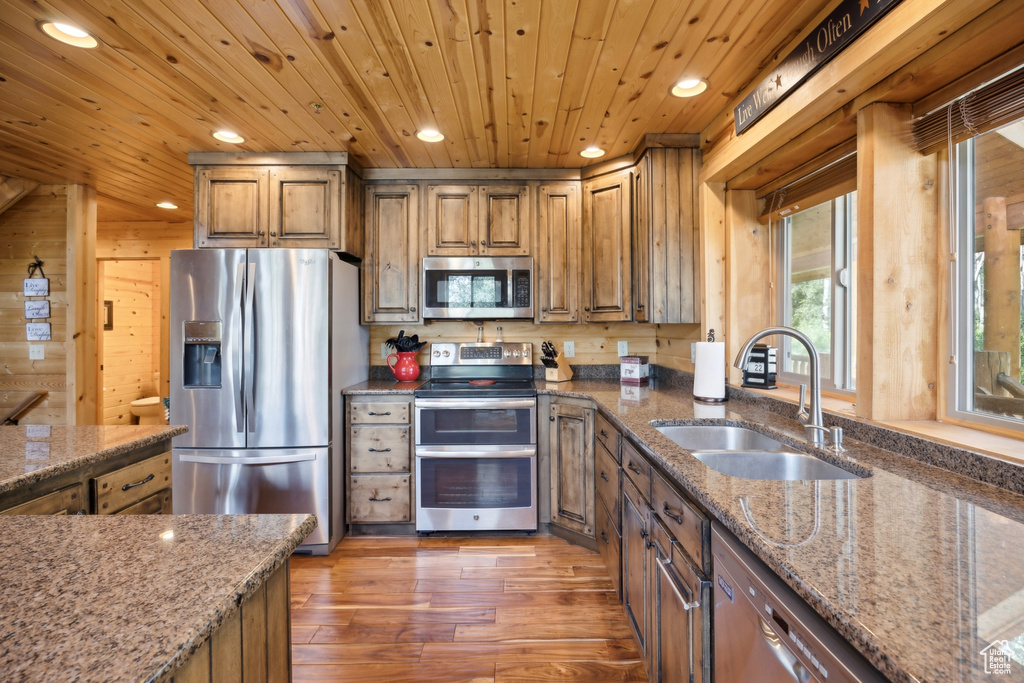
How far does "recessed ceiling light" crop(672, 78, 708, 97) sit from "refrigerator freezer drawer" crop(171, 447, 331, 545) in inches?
104

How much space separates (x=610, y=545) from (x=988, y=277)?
1717mm

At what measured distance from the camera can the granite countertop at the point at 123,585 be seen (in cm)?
55

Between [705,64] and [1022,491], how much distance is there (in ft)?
5.78

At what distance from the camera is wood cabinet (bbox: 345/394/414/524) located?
295 centimetres

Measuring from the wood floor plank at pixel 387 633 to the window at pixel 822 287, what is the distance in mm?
1905

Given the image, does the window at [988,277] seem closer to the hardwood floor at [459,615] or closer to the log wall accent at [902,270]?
the log wall accent at [902,270]

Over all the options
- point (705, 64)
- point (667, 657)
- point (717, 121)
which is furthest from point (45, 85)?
point (667, 657)

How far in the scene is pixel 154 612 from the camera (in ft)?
2.10

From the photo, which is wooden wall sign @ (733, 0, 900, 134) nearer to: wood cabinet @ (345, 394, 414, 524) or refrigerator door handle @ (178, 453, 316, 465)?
wood cabinet @ (345, 394, 414, 524)

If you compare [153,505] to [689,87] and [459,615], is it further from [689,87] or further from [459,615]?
[689,87]

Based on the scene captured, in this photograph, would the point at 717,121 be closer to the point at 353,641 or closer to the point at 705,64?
the point at 705,64

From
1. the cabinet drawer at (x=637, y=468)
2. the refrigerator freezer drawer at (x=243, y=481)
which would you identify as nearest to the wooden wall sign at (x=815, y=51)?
the cabinet drawer at (x=637, y=468)

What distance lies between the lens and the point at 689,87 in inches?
86.9

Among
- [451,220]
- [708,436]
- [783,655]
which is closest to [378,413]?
[451,220]
